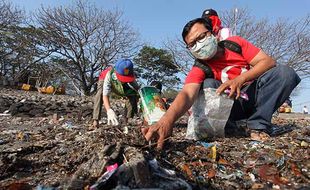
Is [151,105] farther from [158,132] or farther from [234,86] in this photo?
[158,132]

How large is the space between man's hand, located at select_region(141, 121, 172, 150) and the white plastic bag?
63cm

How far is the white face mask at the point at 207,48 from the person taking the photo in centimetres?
268

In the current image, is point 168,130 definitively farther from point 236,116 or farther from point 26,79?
point 26,79

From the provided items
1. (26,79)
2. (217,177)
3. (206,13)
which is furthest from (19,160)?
(26,79)

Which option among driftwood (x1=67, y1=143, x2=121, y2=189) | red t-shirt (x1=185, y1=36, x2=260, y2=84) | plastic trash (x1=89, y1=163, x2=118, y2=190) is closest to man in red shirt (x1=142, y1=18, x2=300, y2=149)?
red t-shirt (x1=185, y1=36, x2=260, y2=84)

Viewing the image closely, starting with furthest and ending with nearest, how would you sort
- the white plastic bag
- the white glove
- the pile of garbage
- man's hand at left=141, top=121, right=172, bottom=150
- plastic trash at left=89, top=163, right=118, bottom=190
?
the white glove, the white plastic bag, man's hand at left=141, top=121, right=172, bottom=150, the pile of garbage, plastic trash at left=89, top=163, right=118, bottom=190

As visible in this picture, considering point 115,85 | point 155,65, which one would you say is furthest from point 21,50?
point 115,85

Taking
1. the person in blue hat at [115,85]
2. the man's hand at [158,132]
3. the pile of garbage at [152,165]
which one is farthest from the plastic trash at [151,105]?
the man's hand at [158,132]

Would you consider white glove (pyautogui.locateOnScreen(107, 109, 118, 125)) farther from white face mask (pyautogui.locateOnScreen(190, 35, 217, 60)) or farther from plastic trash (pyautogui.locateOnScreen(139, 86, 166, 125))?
white face mask (pyautogui.locateOnScreen(190, 35, 217, 60))

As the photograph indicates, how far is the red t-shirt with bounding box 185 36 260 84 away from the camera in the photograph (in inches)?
106

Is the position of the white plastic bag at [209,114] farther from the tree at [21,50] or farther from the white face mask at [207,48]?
the tree at [21,50]

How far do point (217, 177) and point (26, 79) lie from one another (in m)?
22.0

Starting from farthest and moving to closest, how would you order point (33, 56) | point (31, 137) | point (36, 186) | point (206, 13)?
point (33, 56) < point (206, 13) < point (31, 137) < point (36, 186)

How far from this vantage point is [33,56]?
1981 centimetres
